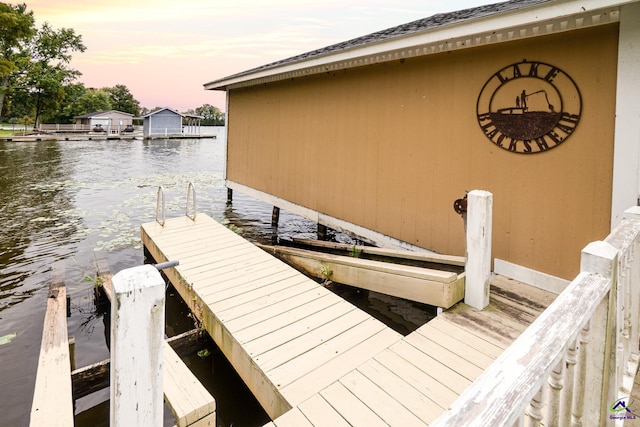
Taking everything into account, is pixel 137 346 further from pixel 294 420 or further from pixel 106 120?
pixel 106 120

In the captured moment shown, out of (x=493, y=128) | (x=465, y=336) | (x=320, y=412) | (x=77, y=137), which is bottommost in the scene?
(x=320, y=412)

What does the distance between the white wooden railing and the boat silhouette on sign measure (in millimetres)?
2443

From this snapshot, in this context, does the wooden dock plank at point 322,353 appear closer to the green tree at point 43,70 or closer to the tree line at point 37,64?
the tree line at point 37,64

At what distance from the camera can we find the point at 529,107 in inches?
165

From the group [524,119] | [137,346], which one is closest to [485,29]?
[524,119]

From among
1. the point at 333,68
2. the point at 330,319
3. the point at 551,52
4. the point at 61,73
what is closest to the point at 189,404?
the point at 330,319

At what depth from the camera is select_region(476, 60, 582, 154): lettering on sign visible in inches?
155

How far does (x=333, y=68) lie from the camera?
269 inches

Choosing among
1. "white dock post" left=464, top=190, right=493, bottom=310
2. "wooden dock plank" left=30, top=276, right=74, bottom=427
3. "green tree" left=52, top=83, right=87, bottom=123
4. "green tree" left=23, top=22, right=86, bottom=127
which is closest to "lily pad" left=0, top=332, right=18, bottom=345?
"wooden dock plank" left=30, top=276, right=74, bottom=427

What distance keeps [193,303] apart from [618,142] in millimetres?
4889

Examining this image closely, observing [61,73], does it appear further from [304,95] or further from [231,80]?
[304,95]

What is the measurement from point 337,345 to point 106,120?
2456 inches

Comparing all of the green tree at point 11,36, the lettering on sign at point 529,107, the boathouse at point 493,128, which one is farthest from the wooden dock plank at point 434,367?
the green tree at point 11,36

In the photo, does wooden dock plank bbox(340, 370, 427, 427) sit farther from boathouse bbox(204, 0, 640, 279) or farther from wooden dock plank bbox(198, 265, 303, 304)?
boathouse bbox(204, 0, 640, 279)
